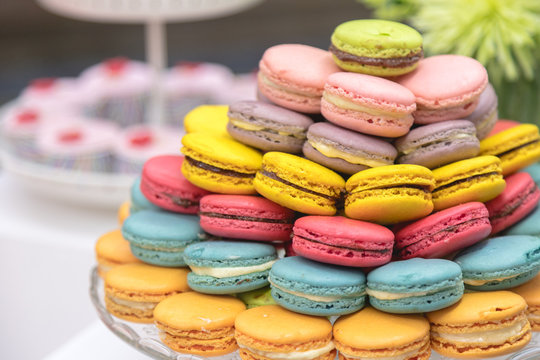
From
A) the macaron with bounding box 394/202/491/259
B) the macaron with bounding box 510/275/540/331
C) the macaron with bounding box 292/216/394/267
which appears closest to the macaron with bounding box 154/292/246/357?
the macaron with bounding box 292/216/394/267

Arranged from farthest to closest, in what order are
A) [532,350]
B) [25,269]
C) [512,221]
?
[25,269] → [512,221] → [532,350]

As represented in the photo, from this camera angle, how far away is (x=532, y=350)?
77 cm

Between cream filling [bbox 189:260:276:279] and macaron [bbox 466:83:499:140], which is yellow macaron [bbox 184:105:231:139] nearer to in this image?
cream filling [bbox 189:260:276:279]

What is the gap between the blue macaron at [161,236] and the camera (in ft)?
2.86

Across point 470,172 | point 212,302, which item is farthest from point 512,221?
point 212,302

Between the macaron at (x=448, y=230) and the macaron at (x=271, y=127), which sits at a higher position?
the macaron at (x=271, y=127)

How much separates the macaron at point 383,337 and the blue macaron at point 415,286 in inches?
0.6

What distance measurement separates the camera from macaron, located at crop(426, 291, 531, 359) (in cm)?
76

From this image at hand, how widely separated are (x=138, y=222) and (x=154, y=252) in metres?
0.04

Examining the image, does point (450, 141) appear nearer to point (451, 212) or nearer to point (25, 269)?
point (451, 212)

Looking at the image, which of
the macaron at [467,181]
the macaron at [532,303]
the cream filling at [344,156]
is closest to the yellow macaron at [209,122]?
the cream filling at [344,156]

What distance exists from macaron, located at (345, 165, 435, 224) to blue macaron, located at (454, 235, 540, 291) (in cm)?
8

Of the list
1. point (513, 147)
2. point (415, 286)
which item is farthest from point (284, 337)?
point (513, 147)

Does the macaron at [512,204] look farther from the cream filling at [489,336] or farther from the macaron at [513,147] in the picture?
the cream filling at [489,336]
